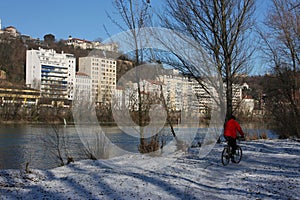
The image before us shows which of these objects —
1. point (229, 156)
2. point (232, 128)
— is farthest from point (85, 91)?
point (229, 156)

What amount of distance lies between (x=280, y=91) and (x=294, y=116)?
6.66ft

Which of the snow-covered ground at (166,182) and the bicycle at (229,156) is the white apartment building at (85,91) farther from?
the snow-covered ground at (166,182)

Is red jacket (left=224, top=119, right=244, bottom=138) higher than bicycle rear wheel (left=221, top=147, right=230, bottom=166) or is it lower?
higher

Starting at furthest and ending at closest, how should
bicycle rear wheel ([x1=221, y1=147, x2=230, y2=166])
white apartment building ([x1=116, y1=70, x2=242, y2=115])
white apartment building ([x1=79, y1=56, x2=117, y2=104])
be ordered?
white apartment building ([x1=79, y1=56, x2=117, y2=104]), white apartment building ([x1=116, y1=70, x2=242, y2=115]), bicycle rear wheel ([x1=221, y1=147, x2=230, y2=166])

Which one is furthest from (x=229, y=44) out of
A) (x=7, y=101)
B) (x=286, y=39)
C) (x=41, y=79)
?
(x=41, y=79)

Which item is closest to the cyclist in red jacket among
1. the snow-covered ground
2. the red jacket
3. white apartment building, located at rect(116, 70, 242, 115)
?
the red jacket

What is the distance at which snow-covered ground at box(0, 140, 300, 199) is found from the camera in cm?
683

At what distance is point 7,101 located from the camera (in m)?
73.4

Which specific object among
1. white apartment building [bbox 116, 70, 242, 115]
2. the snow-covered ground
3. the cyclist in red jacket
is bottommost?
the snow-covered ground

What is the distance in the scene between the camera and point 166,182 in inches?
311

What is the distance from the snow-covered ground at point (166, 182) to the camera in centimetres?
683

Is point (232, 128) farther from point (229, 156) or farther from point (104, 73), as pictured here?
point (104, 73)

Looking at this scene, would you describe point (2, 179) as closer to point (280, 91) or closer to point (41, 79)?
point (280, 91)

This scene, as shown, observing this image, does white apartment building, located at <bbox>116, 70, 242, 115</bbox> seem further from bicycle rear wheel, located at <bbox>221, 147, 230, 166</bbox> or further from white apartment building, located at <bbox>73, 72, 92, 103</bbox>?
white apartment building, located at <bbox>73, 72, 92, 103</bbox>
